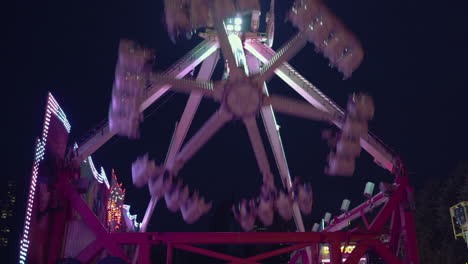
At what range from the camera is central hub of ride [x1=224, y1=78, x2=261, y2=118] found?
471 inches

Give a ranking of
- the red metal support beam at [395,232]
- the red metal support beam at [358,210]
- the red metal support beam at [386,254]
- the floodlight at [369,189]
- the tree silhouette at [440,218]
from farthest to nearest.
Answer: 1. the tree silhouette at [440,218]
2. the floodlight at [369,189]
3. the red metal support beam at [358,210]
4. the red metal support beam at [395,232]
5. the red metal support beam at [386,254]

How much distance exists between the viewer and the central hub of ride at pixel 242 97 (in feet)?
39.3

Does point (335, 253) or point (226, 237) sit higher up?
point (226, 237)

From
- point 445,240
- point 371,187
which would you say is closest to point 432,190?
point 445,240

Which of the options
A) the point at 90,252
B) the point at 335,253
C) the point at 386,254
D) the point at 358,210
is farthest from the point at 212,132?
the point at 358,210

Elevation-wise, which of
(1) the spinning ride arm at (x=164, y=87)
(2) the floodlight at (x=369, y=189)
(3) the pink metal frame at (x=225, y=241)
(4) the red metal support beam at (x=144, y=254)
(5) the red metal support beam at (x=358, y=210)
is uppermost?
(1) the spinning ride arm at (x=164, y=87)

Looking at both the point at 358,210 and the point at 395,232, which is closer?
the point at 395,232

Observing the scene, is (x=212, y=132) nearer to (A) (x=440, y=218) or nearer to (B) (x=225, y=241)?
(B) (x=225, y=241)

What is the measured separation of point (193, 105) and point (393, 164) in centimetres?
919

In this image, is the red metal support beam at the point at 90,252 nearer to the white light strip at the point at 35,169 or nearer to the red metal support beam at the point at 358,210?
→ the white light strip at the point at 35,169

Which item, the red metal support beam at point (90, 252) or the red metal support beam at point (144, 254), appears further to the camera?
the red metal support beam at point (90, 252)

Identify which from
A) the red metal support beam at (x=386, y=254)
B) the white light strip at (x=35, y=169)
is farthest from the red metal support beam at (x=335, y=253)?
the white light strip at (x=35, y=169)

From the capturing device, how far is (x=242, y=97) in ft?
39.4

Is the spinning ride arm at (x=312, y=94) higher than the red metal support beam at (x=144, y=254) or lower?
higher
